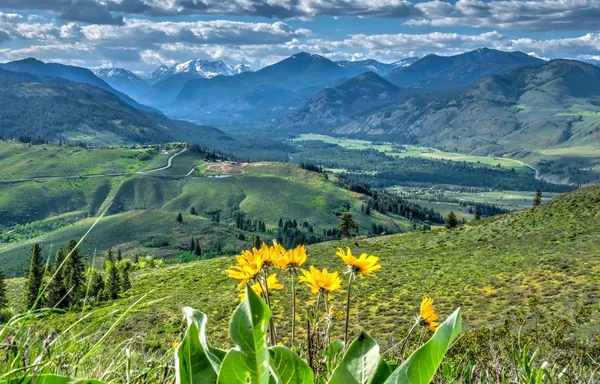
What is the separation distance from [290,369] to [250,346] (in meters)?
0.24

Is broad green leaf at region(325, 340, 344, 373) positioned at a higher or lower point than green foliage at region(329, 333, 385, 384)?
lower

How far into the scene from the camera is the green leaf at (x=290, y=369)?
4.96 ft

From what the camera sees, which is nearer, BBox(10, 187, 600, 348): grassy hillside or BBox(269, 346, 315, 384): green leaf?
BBox(269, 346, 315, 384): green leaf

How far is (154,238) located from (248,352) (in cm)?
16457

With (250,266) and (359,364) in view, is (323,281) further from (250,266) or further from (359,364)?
(359,364)

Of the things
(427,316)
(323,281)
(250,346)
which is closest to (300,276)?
(323,281)

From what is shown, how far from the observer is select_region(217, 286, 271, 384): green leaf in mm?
1330

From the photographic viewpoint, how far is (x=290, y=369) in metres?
1.52

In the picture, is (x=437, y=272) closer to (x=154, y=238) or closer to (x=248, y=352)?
(x=248, y=352)

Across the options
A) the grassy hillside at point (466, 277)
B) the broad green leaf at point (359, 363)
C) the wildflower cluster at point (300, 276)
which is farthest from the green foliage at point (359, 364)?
the grassy hillside at point (466, 277)

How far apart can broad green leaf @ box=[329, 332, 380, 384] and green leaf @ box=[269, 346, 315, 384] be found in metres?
0.07

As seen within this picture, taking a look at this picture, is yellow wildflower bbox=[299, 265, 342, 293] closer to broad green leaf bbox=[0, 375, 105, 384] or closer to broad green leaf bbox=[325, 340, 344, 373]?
broad green leaf bbox=[325, 340, 344, 373]

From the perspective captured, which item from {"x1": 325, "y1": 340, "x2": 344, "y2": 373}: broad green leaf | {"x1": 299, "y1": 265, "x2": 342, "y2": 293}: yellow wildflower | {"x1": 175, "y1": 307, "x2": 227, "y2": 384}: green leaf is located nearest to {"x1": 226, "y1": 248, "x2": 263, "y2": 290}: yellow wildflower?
{"x1": 299, "y1": 265, "x2": 342, "y2": 293}: yellow wildflower

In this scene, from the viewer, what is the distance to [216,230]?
534 ft
